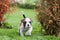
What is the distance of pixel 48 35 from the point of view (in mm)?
11414

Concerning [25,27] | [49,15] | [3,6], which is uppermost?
[3,6]

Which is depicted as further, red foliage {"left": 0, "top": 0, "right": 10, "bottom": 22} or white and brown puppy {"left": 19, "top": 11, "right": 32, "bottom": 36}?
white and brown puppy {"left": 19, "top": 11, "right": 32, "bottom": 36}

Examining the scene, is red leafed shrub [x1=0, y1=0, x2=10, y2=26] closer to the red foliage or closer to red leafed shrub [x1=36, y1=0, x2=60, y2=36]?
the red foliage

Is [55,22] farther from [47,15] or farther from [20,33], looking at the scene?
[20,33]

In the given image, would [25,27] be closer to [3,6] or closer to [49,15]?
[49,15]

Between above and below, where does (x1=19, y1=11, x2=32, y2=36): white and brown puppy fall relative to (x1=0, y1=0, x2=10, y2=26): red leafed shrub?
below

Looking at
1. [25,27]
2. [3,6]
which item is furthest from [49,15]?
[3,6]

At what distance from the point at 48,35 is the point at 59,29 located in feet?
1.67

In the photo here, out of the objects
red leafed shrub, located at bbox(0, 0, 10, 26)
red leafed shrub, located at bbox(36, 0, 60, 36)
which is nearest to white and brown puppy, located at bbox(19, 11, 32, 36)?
red leafed shrub, located at bbox(36, 0, 60, 36)

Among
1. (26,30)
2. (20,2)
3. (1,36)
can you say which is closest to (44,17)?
(26,30)

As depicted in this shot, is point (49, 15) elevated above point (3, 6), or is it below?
below

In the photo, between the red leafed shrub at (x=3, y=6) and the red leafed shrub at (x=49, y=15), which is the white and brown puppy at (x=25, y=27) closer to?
the red leafed shrub at (x=49, y=15)

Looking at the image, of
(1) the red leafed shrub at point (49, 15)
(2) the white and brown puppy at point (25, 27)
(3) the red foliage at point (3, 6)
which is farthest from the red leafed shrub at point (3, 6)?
(1) the red leafed shrub at point (49, 15)

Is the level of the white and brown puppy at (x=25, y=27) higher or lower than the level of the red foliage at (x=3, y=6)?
lower
